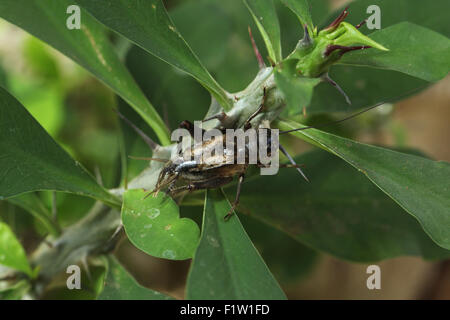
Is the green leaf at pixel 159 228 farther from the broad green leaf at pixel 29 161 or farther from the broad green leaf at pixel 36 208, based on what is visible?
the broad green leaf at pixel 36 208

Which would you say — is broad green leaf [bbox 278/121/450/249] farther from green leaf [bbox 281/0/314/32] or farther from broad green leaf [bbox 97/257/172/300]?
broad green leaf [bbox 97/257/172/300]

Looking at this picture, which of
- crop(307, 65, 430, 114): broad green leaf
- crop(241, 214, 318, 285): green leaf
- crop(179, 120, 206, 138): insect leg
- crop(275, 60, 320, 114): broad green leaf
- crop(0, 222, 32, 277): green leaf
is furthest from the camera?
crop(241, 214, 318, 285): green leaf

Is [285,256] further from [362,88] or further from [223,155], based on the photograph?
[223,155]

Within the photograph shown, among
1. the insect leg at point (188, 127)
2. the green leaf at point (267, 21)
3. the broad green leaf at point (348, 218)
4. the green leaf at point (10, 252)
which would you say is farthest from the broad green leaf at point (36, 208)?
the green leaf at point (267, 21)

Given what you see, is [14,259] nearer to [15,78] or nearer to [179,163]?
[179,163]

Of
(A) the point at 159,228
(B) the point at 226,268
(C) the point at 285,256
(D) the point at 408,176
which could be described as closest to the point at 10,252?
(A) the point at 159,228

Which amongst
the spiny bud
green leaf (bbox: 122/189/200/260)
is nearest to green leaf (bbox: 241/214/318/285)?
green leaf (bbox: 122/189/200/260)
